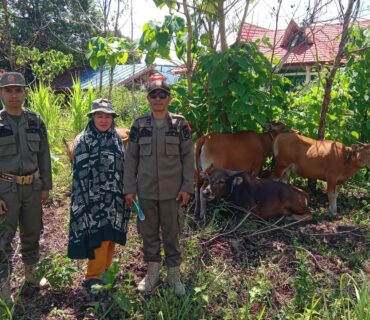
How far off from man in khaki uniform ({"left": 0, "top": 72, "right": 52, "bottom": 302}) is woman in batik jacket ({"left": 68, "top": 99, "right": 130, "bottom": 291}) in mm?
338

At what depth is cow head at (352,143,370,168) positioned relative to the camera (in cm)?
635

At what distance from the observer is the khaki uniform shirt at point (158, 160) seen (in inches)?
161

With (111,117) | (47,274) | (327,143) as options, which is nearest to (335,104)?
(327,143)

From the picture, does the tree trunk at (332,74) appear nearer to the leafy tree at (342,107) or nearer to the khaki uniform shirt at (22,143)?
the leafy tree at (342,107)

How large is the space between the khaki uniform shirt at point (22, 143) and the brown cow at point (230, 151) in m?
2.63

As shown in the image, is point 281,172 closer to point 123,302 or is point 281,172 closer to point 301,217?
point 301,217

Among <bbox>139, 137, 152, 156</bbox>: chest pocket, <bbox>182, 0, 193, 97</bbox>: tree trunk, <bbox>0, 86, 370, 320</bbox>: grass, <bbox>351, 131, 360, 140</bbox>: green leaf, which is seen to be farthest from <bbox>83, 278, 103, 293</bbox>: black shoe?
<bbox>351, 131, 360, 140</bbox>: green leaf

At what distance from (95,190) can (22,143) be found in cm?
77

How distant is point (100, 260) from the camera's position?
4293 mm

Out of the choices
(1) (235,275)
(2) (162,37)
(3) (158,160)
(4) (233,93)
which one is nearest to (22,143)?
(3) (158,160)

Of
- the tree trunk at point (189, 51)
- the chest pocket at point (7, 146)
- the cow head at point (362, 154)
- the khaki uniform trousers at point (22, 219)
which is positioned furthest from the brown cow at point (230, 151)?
the chest pocket at point (7, 146)

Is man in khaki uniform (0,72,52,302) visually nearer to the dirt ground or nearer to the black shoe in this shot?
the dirt ground

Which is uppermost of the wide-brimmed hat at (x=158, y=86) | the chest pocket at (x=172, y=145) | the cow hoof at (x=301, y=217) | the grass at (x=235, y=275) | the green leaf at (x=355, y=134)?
the wide-brimmed hat at (x=158, y=86)

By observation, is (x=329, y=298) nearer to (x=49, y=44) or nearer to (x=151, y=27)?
(x=151, y=27)
